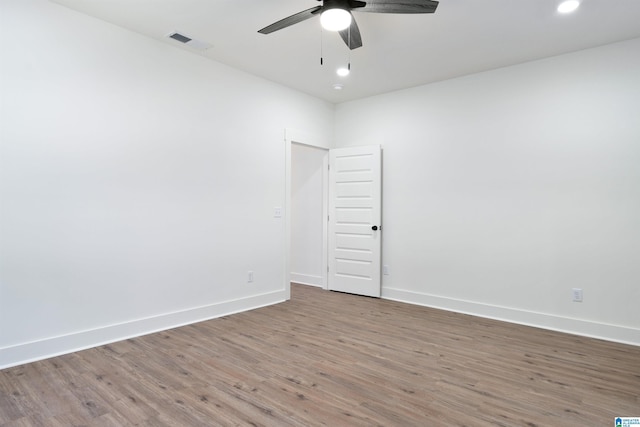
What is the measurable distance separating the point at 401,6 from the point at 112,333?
3595mm

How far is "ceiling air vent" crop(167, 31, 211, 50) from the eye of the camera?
11.4 ft

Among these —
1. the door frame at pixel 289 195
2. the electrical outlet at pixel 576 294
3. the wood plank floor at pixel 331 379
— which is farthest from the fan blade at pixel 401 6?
the electrical outlet at pixel 576 294

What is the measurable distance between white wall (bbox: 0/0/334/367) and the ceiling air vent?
0.65ft

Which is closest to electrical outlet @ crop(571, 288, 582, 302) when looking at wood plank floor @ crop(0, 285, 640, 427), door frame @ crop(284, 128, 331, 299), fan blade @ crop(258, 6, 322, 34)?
wood plank floor @ crop(0, 285, 640, 427)

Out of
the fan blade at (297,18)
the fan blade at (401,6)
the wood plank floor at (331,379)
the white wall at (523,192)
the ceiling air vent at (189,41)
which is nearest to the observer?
the wood plank floor at (331,379)

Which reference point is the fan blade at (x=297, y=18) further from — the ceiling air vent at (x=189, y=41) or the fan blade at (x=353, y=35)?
the ceiling air vent at (x=189, y=41)

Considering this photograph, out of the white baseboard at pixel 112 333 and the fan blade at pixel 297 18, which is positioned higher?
the fan blade at pixel 297 18

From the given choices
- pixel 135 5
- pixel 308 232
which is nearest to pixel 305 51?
pixel 135 5

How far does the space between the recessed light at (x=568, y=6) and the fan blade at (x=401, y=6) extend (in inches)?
54.2

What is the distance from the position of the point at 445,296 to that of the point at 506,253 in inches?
37.0

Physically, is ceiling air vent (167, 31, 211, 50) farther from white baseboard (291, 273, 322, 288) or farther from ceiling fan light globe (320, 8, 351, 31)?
white baseboard (291, 273, 322, 288)

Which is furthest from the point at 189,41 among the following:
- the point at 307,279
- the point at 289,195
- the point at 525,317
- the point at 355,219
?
the point at 525,317

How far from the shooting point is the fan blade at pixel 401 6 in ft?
7.47

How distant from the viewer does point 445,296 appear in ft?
15.3
